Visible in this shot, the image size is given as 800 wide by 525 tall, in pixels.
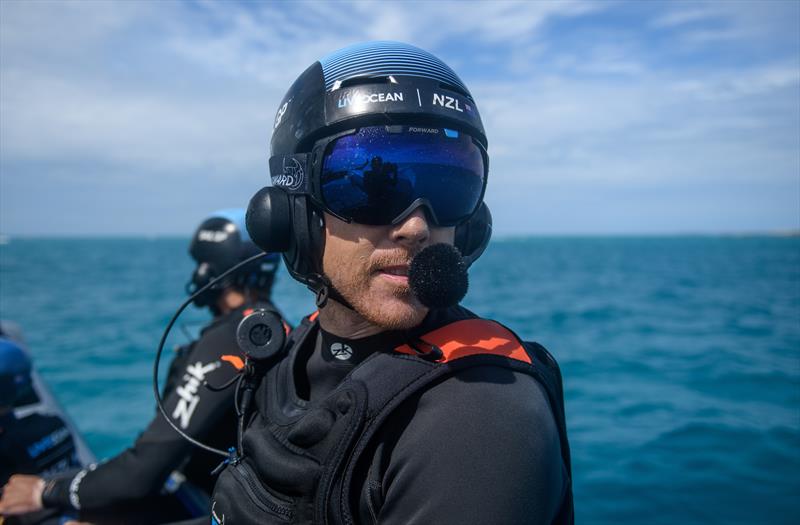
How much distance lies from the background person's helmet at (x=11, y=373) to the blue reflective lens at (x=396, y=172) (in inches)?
114

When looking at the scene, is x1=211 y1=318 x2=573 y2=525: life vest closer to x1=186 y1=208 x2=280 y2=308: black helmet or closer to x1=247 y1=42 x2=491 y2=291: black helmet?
x1=247 y1=42 x2=491 y2=291: black helmet

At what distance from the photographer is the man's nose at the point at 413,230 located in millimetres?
1558

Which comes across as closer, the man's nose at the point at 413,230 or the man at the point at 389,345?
the man at the point at 389,345

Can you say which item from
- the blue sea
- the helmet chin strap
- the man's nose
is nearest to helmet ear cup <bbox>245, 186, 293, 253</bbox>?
the helmet chin strap

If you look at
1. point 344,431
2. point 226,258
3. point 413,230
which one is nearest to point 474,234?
point 413,230

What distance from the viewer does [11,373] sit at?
3.34 metres

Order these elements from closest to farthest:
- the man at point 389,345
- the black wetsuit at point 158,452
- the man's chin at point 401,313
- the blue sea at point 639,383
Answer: the man at point 389,345 < the man's chin at point 401,313 < the black wetsuit at point 158,452 < the blue sea at point 639,383

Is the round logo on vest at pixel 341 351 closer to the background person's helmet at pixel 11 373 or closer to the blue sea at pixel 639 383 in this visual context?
the background person's helmet at pixel 11 373

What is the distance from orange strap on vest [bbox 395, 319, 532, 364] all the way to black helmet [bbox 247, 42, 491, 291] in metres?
0.34

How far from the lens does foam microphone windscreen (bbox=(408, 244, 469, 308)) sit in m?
Answer: 1.39

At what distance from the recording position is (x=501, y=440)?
3.83 feet

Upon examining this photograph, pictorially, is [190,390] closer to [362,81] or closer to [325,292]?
[325,292]

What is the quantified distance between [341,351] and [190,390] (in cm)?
Answer: 129

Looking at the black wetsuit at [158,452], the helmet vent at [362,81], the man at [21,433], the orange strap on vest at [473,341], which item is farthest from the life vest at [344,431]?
the man at [21,433]
